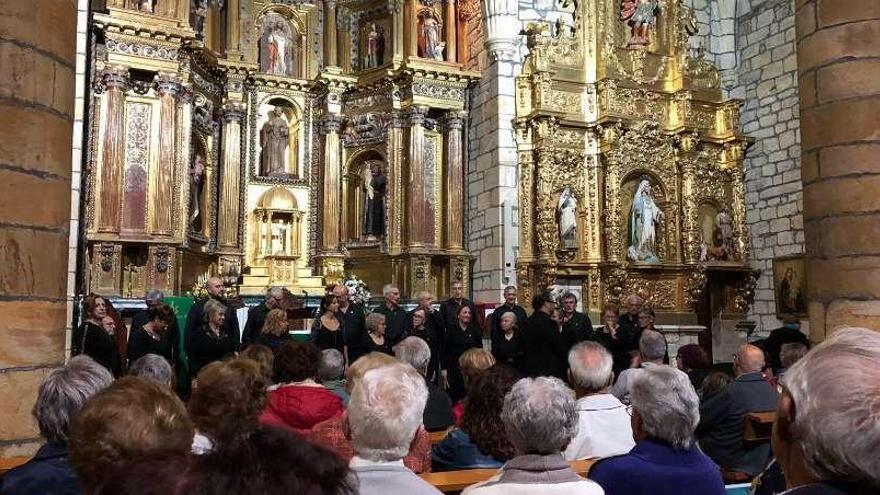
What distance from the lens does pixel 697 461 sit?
9.32 ft

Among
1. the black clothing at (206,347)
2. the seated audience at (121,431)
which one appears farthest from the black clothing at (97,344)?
the seated audience at (121,431)

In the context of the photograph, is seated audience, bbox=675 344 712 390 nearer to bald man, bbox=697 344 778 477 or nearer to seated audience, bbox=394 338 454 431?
bald man, bbox=697 344 778 477

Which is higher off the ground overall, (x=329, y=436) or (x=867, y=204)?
(x=867, y=204)

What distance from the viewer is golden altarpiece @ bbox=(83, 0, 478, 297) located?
10516mm

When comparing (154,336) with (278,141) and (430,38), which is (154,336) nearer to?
(278,141)

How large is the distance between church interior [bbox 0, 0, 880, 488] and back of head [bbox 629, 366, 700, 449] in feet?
27.8

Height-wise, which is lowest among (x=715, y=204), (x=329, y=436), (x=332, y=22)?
(x=329, y=436)

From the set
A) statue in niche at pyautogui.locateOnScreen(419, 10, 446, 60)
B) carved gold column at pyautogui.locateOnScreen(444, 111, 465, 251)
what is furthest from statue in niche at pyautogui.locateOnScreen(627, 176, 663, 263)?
statue in niche at pyautogui.locateOnScreen(419, 10, 446, 60)

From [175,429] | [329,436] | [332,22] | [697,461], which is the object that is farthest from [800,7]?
[332,22]

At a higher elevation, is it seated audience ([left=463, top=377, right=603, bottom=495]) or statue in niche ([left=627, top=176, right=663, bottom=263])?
statue in niche ([left=627, top=176, right=663, bottom=263])

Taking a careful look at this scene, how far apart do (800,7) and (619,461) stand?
154 inches

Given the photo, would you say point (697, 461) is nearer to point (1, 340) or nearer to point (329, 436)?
point (329, 436)

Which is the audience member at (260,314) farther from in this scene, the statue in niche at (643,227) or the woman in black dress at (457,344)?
the statue in niche at (643,227)

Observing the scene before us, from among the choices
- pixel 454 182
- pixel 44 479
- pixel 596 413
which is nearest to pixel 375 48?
pixel 454 182
